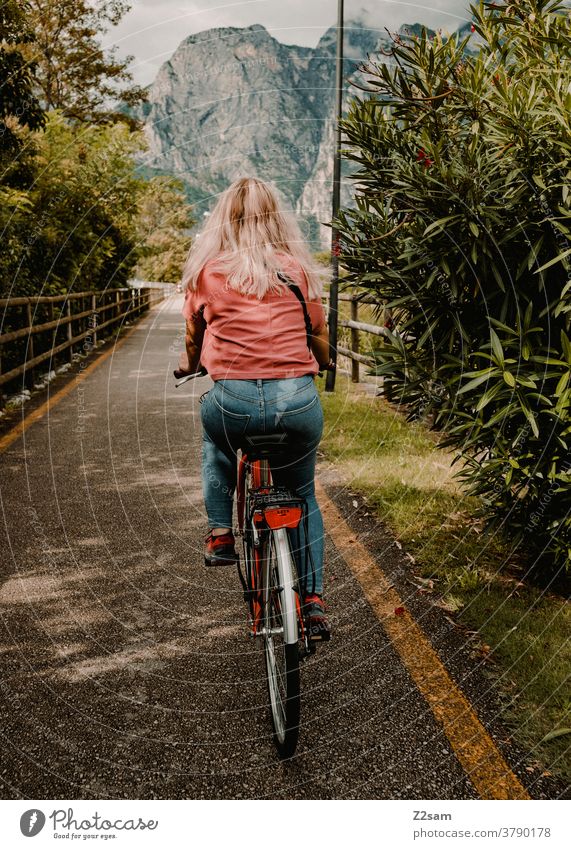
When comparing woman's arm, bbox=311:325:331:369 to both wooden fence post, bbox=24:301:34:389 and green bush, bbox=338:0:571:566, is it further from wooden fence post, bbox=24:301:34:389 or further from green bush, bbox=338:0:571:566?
wooden fence post, bbox=24:301:34:389

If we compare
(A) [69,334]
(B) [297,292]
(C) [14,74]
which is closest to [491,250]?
(B) [297,292]

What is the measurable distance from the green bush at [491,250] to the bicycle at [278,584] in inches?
43.7

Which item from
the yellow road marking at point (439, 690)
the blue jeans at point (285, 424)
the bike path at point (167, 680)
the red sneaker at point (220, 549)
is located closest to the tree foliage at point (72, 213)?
the bike path at point (167, 680)

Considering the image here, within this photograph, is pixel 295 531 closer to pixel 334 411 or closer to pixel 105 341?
pixel 334 411

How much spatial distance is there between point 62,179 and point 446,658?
1288cm

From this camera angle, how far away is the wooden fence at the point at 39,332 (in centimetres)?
934

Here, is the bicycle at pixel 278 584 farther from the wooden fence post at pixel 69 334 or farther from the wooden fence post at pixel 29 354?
the wooden fence post at pixel 69 334

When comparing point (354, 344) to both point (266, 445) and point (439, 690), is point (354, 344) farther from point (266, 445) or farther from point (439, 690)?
point (266, 445)

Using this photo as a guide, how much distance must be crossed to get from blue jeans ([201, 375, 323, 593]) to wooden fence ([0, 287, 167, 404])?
6197 millimetres

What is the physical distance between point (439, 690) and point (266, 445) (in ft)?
4.13

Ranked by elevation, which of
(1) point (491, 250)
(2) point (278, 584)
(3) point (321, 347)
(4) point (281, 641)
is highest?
(1) point (491, 250)

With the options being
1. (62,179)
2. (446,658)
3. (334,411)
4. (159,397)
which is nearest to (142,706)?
(446,658)

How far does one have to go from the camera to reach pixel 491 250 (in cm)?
361
